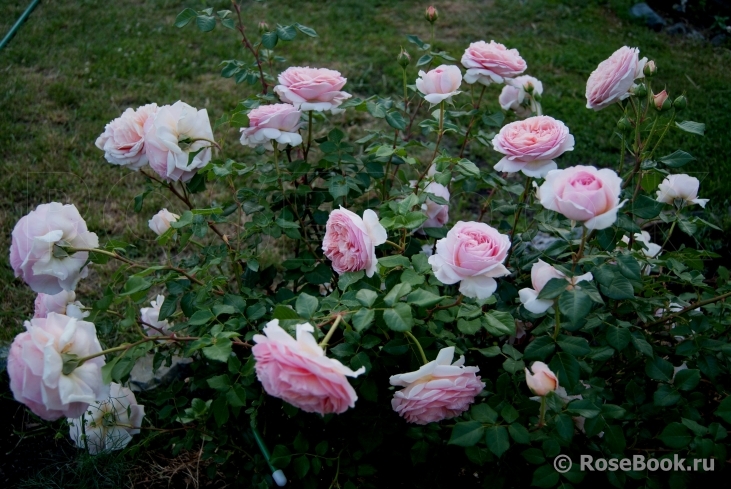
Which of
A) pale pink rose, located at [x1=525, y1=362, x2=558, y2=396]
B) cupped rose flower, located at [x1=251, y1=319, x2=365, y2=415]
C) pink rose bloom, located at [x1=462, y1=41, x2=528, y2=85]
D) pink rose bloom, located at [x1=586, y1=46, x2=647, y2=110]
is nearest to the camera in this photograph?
cupped rose flower, located at [x1=251, y1=319, x2=365, y2=415]

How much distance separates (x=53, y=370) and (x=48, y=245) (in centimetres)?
28

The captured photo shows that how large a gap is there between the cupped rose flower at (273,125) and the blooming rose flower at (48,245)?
41 centimetres

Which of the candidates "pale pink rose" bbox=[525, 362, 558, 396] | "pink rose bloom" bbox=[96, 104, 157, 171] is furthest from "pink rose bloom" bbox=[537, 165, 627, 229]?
"pink rose bloom" bbox=[96, 104, 157, 171]

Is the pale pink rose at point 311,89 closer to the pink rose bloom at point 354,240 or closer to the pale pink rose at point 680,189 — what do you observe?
the pink rose bloom at point 354,240

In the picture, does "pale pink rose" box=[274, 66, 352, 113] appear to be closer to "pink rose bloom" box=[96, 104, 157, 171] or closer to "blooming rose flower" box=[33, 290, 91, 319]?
"pink rose bloom" box=[96, 104, 157, 171]

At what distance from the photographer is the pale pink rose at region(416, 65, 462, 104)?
1507 millimetres

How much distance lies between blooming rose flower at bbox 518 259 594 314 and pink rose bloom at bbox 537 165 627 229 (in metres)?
0.13

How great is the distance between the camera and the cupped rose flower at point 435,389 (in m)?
1.14

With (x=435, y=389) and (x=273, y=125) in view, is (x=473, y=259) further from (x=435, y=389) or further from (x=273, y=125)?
(x=273, y=125)

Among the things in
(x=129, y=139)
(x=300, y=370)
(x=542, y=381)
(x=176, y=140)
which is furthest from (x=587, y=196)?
(x=129, y=139)

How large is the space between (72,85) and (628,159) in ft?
9.75

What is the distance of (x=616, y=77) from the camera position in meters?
1.36

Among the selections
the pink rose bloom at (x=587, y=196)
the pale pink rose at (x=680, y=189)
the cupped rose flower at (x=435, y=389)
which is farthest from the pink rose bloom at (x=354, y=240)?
the pale pink rose at (x=680, y=189)

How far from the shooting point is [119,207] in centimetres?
283
